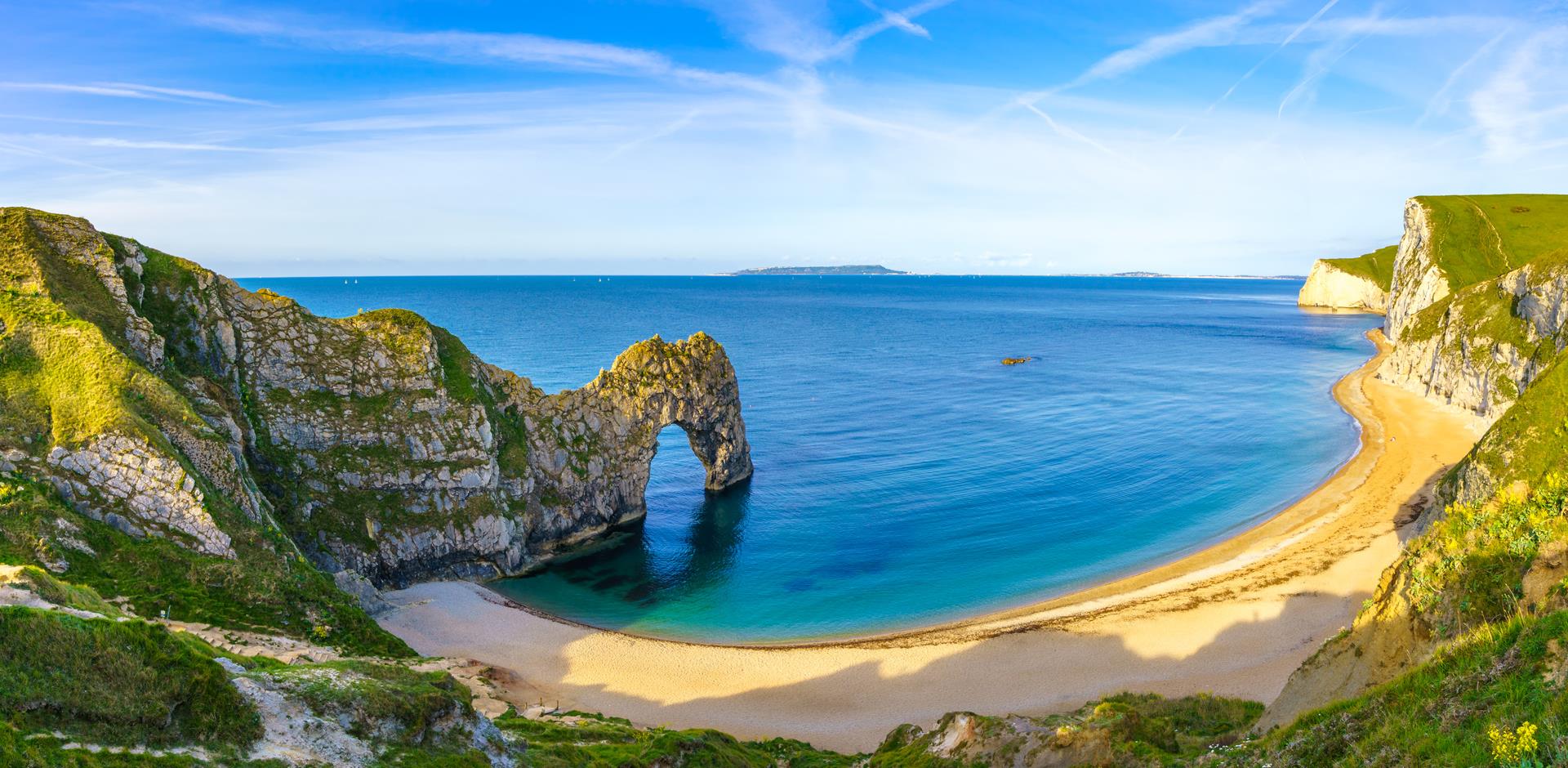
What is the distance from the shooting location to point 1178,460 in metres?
70.5

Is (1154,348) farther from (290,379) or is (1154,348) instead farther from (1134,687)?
(290,379)

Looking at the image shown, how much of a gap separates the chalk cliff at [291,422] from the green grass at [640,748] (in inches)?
670

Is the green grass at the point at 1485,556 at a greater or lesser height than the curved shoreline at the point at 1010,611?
greater

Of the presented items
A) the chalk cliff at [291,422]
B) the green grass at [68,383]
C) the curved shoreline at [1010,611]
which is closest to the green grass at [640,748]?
the curved shoreline at [1010,611]

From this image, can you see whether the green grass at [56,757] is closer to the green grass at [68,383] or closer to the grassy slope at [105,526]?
the grassy slope at [105,526]

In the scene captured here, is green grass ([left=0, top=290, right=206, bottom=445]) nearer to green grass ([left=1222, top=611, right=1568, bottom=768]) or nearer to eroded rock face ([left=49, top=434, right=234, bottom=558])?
eroded rock face ([left=49, top=434, right=234, bottom=558])

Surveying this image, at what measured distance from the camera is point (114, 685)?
50.9ft

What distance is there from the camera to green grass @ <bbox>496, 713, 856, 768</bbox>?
878 inches

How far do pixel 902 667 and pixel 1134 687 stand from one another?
9739 millimetres

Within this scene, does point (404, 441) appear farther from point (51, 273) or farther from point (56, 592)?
point (56, 592)

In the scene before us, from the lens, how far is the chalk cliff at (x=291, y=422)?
107ft

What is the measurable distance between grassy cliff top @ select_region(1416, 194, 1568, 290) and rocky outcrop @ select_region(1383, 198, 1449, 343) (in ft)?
3.86

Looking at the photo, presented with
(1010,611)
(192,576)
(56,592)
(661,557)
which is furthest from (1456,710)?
(661,557)

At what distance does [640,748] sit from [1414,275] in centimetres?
16067
